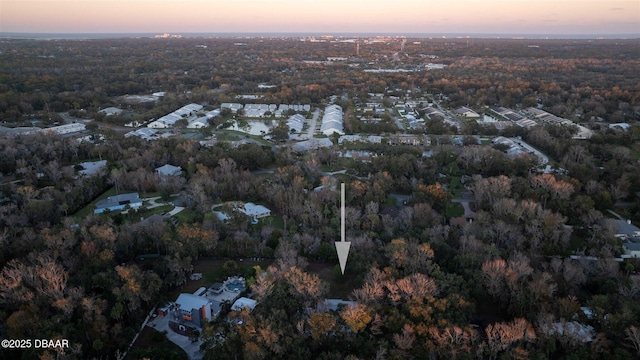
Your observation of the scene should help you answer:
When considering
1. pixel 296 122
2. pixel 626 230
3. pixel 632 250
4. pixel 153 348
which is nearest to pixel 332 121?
pixel 296 122

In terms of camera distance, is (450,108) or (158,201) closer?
(158,201)

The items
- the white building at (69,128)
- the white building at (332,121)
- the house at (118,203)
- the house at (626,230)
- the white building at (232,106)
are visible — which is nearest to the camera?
the house at (626,230)

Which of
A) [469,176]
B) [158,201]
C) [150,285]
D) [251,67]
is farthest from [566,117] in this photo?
[251,67]

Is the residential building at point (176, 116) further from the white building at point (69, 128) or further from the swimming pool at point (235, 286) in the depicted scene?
the swimming pool at point (235, 286)

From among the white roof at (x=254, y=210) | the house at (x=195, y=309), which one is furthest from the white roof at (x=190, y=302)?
the white roof at (x=254, y=210)

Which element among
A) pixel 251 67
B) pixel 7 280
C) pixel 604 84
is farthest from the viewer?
pixel 251 67

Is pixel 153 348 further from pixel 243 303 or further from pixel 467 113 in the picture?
pixel 467 113

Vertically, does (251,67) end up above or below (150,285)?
above

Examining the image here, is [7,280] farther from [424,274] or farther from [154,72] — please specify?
[154,72]
